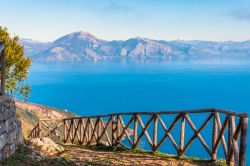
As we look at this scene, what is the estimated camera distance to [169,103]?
17462 cm

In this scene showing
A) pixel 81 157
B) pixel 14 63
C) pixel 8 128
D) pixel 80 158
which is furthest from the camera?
pixel 14 63

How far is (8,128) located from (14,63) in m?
17.3

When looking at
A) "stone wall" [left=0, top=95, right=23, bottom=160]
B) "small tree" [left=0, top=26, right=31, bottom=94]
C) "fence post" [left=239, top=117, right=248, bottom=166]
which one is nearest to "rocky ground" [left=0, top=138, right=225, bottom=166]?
"stone wall" [left=0, top=95, right=23, bottom=160]

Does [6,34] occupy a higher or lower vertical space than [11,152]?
higher

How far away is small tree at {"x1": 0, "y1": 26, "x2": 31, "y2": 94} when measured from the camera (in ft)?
79.4

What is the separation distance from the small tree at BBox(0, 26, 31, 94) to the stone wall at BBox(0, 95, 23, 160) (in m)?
15.7

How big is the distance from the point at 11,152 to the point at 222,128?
660 centimetres

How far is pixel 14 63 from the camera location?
24.8m

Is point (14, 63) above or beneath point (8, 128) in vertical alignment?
above

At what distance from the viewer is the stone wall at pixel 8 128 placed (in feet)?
26.9

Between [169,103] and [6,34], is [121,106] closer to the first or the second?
[169,103]

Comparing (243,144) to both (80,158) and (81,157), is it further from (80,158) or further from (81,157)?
(81,157)

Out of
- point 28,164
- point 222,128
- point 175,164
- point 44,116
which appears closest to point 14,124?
point 28,164

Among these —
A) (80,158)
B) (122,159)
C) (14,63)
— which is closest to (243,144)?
(122,159)
